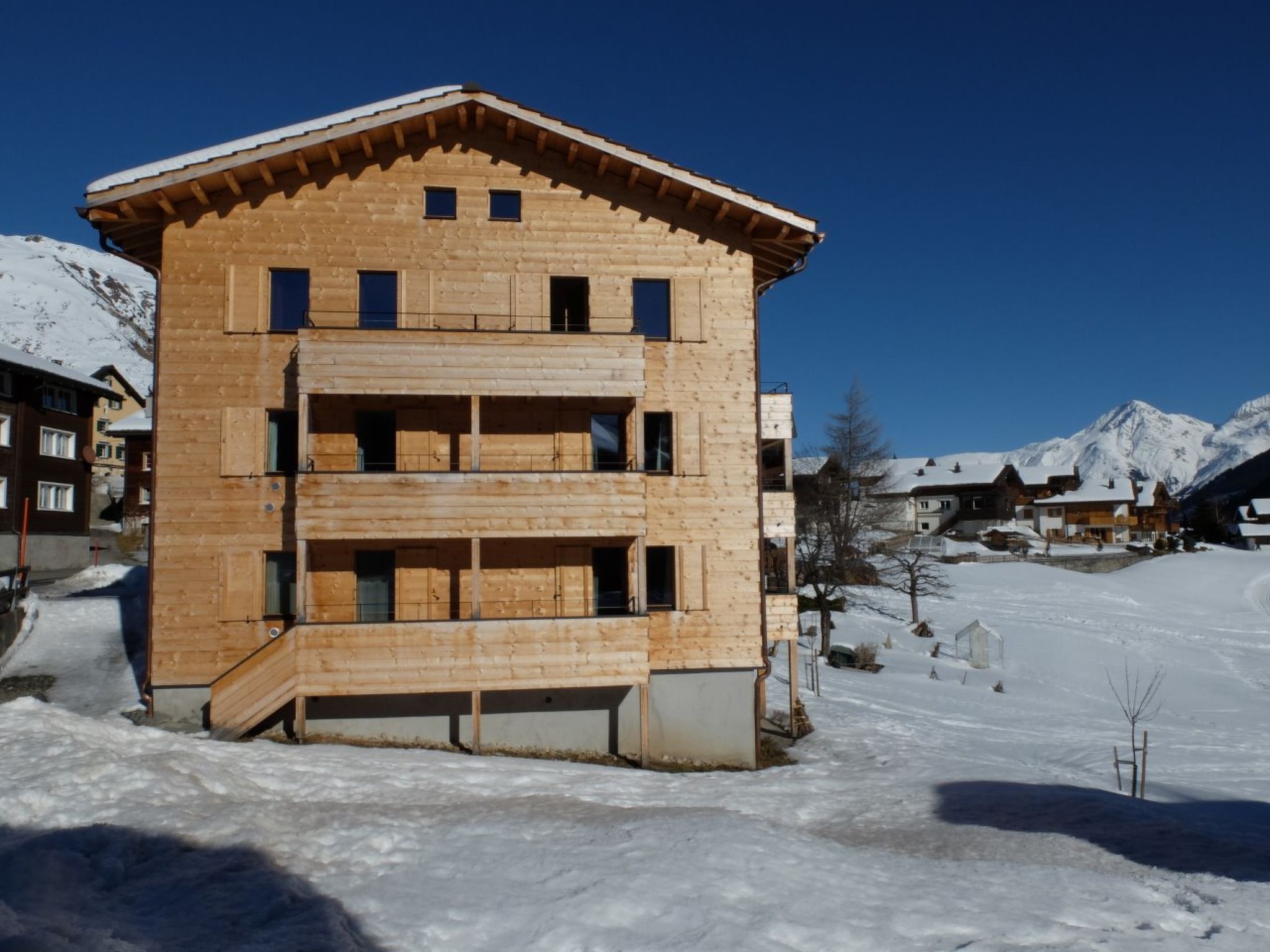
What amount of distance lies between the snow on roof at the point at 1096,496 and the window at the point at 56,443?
103 m

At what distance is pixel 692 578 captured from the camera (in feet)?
70.3

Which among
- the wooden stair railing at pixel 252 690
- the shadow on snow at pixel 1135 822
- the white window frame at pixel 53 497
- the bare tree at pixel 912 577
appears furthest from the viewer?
the bare tree at pixel 912 577

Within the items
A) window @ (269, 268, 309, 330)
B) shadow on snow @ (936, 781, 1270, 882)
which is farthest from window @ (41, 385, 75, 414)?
shadow on snow @ (936, 781, 1270, 882)

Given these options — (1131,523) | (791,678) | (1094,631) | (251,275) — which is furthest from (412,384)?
(1131,523)

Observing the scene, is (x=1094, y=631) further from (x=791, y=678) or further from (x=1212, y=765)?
(x=791, y=678)

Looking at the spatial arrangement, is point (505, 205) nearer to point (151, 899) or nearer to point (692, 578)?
point (692, 578)

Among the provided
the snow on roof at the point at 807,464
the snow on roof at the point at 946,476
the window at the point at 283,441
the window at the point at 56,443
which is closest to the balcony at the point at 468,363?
the window at the point at 283,441

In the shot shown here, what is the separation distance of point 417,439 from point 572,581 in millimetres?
4756

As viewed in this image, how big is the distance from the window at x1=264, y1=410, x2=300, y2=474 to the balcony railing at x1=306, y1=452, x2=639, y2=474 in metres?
0.44

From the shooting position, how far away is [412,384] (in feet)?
64.1

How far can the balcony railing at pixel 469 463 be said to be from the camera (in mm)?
20703

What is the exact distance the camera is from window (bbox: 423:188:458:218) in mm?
21547

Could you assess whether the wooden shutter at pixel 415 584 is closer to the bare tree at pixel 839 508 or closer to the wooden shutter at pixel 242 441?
the wooden shutter at pixel 242 441

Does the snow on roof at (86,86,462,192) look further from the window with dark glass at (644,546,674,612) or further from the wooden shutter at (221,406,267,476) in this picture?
the window with dark glass at (644,546,674,612)
